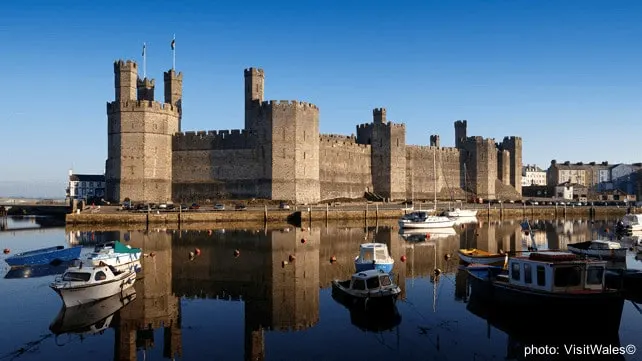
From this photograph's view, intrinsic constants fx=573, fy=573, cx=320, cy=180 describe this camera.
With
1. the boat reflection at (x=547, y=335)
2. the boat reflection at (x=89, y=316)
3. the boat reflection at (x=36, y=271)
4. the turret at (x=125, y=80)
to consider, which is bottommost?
the boat reflection at (x=547, y=335)

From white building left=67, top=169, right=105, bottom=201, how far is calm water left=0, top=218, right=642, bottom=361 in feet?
185

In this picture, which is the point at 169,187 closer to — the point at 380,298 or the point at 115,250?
the point at 115,250

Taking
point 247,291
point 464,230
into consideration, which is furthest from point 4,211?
point 247,291

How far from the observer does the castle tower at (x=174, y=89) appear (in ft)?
168

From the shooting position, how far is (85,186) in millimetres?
76812

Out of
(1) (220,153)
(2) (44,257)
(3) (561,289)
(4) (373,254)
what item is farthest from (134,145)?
(3) (561,289)

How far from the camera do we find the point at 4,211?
173 ft

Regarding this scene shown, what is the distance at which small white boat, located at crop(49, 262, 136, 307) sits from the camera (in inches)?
574

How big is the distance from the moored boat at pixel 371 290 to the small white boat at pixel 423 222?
22.7 metres

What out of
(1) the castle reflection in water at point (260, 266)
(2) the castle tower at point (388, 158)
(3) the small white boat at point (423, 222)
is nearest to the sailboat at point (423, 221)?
(3) the small white boat at point (423, 222)

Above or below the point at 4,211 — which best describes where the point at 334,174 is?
above

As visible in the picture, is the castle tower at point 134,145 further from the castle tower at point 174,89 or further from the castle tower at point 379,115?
the castle tower at point 379,115

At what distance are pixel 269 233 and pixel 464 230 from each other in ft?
44.0

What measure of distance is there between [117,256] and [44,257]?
15.0 ft
